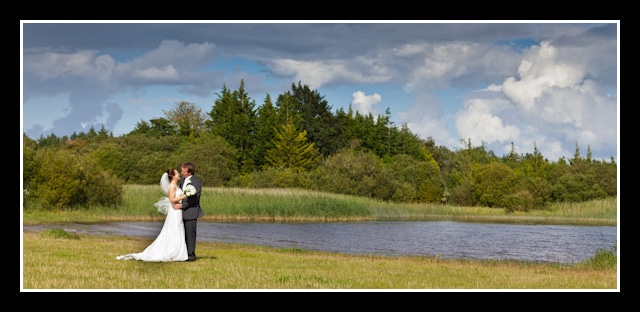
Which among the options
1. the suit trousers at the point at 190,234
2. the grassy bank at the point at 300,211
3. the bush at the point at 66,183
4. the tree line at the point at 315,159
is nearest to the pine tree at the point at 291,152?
the tree line at the point at 315,159

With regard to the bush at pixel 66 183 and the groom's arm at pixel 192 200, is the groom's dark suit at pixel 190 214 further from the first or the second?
the bush at pixel 66 183

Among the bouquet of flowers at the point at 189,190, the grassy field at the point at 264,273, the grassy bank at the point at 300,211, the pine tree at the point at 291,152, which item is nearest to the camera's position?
the grassy field at the point at 264,273

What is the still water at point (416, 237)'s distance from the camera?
840 inches

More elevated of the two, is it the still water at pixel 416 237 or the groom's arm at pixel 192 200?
the groom's arm at pixel 192 200

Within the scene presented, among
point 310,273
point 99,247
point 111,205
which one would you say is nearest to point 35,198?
point 111,205

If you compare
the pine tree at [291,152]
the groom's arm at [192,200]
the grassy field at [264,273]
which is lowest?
the grassy field at [264,273]

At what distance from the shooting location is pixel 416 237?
2623 centimetres

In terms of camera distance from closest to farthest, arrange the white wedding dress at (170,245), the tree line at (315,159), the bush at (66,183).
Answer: the white wedding dress at (170,245) → the bush at (66,183) → the tree line at (315,159)

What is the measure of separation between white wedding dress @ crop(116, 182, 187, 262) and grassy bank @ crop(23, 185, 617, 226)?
17.6m

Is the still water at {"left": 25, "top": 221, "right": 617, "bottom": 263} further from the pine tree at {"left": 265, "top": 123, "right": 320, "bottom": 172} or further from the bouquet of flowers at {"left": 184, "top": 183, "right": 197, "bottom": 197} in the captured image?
the pine tree at {"left": 265, "top": 123, "right": 320, "bottom": 172}

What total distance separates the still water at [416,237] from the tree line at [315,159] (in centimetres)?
866

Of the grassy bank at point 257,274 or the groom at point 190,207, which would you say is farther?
the groom at point 190,207

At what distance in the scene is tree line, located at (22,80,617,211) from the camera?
46531 mm
